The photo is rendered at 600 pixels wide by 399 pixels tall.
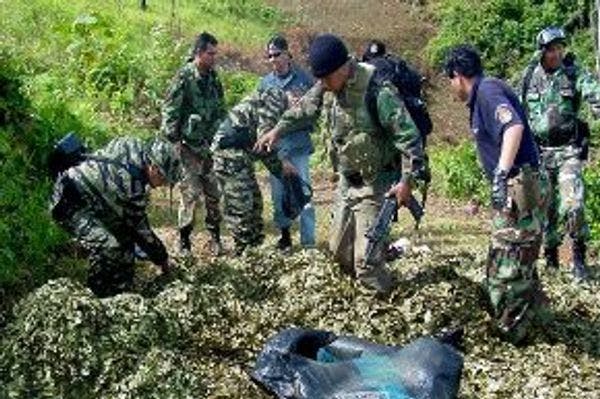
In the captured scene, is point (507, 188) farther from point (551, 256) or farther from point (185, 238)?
point (185, 238)

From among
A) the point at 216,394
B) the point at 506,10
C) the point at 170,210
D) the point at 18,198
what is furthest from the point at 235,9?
the point at 216,394

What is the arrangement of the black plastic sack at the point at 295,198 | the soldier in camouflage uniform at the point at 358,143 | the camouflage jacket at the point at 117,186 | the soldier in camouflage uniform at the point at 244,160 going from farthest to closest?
the black plastic sack at the point at 295,198
the soldier in camouflage uniform at the point at 244,160
the camouflage jacket at the point at 117,186
the soldier in camouflage uniform at the point at 358,143

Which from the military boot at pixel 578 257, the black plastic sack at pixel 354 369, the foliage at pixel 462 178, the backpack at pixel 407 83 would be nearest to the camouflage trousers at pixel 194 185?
the backpack at pixel 407 83

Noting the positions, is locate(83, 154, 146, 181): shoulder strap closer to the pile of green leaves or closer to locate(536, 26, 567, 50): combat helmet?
the pile of green leaves

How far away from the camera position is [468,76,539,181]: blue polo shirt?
20.0 feet

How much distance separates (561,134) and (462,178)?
5920 millimetres

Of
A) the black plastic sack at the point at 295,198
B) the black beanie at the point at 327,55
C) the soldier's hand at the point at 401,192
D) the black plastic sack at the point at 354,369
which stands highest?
the black beanie at the point at 327,55

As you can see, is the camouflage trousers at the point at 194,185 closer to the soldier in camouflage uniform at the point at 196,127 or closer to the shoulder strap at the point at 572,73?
the soldier in camouflage uniform at the point at 196,127

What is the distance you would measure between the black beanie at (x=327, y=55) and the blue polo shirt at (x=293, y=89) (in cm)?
217

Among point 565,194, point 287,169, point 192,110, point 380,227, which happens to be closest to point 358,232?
point 380,227

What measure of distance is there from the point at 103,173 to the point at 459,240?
4.64 metres

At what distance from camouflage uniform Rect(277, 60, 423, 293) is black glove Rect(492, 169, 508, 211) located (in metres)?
0.53

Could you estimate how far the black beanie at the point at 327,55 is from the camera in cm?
621

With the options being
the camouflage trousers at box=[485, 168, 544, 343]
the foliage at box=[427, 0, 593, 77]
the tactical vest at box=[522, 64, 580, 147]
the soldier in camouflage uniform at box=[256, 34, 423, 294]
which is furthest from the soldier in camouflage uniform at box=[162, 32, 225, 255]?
the foliage at box=[427, 0, 593, 77]
